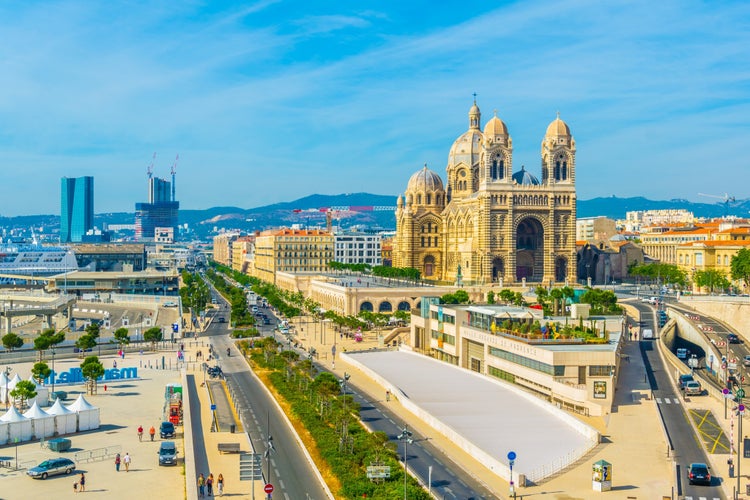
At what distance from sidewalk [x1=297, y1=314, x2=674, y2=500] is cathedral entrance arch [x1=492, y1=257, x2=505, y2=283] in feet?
261

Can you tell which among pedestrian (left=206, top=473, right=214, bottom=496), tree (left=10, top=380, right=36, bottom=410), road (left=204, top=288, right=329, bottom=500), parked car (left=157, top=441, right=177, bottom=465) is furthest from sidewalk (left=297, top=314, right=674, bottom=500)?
tree (left=10, top=380, right=36, bottom=410)

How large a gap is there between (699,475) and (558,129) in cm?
11930

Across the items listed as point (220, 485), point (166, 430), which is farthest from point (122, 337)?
point (220, 485)

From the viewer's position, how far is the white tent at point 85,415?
59594 millimetres

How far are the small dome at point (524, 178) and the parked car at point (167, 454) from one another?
12345 cm

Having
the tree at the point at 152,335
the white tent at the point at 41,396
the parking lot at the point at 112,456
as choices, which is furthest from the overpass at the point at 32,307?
the white tent at the point at 41,396

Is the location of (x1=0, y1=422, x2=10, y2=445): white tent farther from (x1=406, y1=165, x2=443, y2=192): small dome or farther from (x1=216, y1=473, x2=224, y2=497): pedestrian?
(x1=406, y1=165, x2=443, y2=192): small dome

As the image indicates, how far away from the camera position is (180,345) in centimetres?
10588

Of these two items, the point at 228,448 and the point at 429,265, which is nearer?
the point at 228,448

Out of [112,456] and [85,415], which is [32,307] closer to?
[85,415]

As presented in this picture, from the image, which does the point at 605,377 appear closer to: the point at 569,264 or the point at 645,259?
the point at 569,264

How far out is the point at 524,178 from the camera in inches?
6590

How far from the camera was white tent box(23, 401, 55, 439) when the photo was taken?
57.0 metres

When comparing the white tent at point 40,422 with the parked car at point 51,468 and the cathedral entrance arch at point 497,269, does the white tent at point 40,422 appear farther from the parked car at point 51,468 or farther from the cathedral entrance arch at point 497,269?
the cathedral entrance arch at point 497,269
